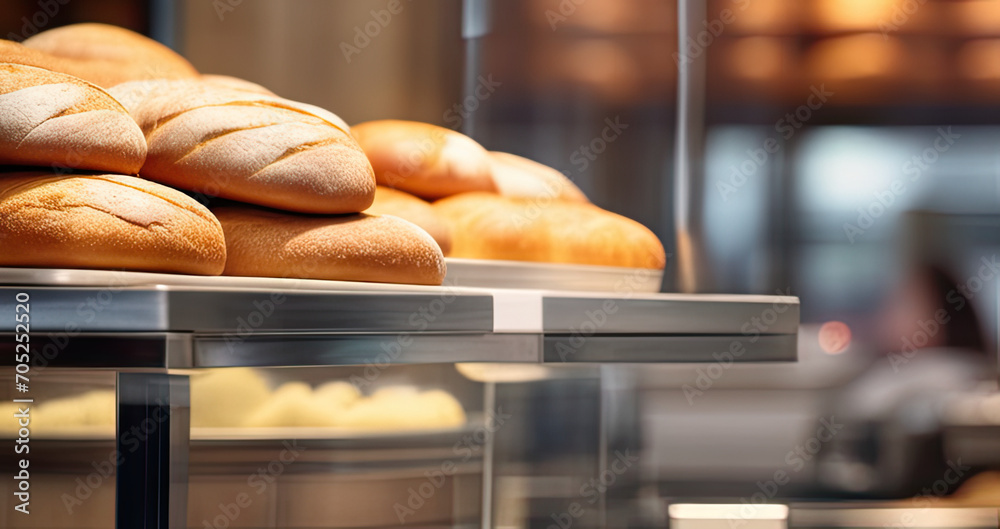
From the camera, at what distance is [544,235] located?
564 millimetres

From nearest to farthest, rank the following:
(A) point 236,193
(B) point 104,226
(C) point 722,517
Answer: (B) point 104,226 → (A) point 236,193 → (C) point 722,517

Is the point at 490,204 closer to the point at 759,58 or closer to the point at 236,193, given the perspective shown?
the point at 236,193

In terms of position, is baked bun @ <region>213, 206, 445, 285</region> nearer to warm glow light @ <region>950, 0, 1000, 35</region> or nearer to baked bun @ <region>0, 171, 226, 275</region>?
baked bun @ <region>0, 171, 226, 275</region>

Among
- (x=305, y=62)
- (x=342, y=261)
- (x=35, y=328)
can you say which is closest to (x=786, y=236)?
(x=305, y=62)

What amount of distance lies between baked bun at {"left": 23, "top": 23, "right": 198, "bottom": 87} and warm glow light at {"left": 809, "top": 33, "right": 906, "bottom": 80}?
0.74 metres

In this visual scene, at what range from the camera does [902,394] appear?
1.00 meters

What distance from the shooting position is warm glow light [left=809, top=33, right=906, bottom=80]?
0.99m

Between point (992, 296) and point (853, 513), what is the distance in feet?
1.06

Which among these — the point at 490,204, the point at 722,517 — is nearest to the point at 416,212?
the point at 490,204

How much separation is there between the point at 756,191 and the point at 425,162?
0.51 m

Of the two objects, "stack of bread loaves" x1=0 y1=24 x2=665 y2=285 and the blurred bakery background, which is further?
the blurred bakery background

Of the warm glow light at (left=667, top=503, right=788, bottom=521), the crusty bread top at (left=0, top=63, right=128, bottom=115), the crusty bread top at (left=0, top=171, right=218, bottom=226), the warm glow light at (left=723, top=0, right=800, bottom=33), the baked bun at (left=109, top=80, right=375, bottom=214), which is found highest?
the warm glow light at (left=723, top=0, right=800, bottom=33)

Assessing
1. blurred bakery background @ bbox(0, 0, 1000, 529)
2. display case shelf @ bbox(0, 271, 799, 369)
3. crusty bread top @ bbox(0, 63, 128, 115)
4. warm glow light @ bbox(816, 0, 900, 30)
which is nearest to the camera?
display case shelf @ bbox(0, 271, 799, 369)

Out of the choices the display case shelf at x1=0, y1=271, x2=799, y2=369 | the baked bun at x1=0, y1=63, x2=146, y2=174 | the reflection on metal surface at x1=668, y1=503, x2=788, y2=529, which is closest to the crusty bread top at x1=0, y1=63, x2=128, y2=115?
the baked bun at x1=0, y1=63, x2=146, y2=174
